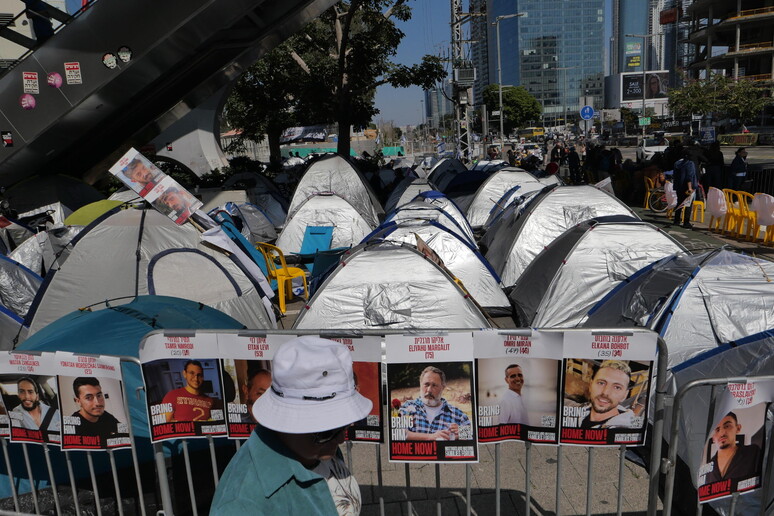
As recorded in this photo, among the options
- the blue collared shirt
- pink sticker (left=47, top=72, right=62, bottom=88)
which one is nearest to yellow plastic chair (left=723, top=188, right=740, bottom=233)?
the blue collared shirt

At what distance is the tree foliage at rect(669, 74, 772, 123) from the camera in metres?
43.7

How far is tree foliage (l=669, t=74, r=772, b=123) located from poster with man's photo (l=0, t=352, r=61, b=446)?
50.0 metres

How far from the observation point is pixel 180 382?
3209 millimetres

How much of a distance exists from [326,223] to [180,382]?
8981 millimetres

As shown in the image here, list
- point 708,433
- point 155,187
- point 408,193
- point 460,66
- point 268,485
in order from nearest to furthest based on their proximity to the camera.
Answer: point 268,485, point 708,433, point 155,187, point 408,193, point 460,66

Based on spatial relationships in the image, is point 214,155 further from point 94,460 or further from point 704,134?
point 704,134

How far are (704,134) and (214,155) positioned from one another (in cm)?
2551

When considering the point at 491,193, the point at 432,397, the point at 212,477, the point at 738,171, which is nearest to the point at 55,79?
the point at 212,477

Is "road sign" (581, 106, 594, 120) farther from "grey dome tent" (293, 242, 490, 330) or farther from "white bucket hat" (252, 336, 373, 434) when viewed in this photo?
"white bucket hat" (252, 336, 373, 434)

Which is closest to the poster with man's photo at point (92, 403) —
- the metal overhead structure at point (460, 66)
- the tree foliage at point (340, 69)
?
the tree foliage at point (340, 69)

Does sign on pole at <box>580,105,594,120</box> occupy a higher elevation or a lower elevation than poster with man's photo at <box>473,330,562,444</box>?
higher

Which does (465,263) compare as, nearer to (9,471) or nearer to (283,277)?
(283,277)

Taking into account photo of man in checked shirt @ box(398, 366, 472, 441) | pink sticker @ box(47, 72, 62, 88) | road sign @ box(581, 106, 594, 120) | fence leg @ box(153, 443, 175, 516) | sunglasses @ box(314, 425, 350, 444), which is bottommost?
fence leg @ box(153, 443, 175, 516)

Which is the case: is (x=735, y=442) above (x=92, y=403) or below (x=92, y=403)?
below
